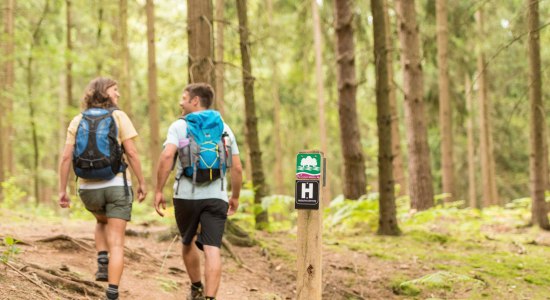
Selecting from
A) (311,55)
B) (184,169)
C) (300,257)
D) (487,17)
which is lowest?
(300,257)

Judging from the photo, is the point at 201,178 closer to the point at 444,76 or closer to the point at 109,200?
the point at 109,200

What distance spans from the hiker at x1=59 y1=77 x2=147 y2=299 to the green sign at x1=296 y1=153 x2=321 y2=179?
1.50m

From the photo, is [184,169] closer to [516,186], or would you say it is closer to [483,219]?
[483,219]

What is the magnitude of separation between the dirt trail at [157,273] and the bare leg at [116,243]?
1.51 feet

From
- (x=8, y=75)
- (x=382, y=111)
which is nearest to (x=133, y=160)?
(x=382, y=111)

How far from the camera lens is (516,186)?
25781 millimetres

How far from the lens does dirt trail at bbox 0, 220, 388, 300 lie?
4.93 m

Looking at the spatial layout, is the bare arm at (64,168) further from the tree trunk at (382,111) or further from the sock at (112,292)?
the tree trunk at (382,111)

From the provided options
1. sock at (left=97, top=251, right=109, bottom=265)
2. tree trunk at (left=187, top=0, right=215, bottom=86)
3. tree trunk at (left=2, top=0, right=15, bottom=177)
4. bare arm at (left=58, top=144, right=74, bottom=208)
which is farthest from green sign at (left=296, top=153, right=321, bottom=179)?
tree trunk at (left=2, top=0, right=15, bottom=177)

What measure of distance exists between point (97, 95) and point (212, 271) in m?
1.90

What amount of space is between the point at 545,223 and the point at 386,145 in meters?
3.77

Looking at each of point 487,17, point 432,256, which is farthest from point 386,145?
point 487,17

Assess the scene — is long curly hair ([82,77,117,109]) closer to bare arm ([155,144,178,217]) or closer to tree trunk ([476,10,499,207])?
bare arm ([155,144,178,217])

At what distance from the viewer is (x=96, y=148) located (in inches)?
189
